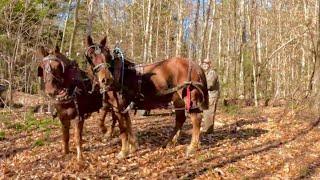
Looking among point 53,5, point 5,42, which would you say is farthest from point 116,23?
point 5,42

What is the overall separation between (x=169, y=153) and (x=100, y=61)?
2610 millimetres

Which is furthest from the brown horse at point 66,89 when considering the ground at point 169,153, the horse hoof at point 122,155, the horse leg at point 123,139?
the horse hoof at point 122,155

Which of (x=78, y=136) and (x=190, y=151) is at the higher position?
(x=78, y=136)

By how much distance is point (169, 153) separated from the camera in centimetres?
993

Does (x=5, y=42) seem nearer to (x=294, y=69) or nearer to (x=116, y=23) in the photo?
(x=116, y=23)

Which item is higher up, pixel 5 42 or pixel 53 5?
pixel 53 5

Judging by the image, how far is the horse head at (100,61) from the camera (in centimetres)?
855

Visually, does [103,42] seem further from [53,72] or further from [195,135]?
[195,135]

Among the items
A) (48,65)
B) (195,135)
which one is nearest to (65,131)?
(48,65)

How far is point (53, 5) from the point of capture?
2681 cm

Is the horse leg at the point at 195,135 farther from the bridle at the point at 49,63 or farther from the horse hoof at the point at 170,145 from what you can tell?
the bridle at the point at 49,63

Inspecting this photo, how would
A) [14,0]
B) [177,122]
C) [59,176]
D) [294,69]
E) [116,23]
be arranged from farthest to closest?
[294,69], [116,23], [14,0], [177,122], [59,176]

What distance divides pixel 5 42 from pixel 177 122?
545 inches

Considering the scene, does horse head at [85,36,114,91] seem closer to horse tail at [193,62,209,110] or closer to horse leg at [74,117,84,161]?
horse leg at [74,117,84,161]
